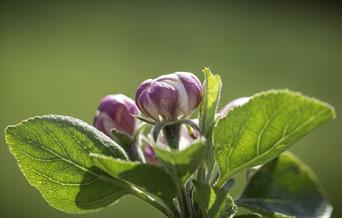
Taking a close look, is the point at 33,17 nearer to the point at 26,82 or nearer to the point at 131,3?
the point at 131,3

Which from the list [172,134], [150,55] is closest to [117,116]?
[172,134]

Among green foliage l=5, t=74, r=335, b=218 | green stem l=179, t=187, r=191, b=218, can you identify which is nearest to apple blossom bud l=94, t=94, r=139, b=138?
green foliage l=5, t=74, r=335, b=218

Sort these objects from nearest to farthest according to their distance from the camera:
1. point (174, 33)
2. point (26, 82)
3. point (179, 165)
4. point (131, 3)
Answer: point (179, 165) → point (26, 82) → point (174, 33) → point (131, 3)

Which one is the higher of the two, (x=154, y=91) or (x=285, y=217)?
(x=154, y=91)

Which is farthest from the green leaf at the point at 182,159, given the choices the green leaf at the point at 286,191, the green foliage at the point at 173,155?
the green leaf at the point at 286,191

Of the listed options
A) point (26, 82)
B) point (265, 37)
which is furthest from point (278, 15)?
point (26, 82)

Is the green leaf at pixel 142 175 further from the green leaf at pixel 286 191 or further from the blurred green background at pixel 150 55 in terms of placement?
the blurred green background at pixel 150 55
